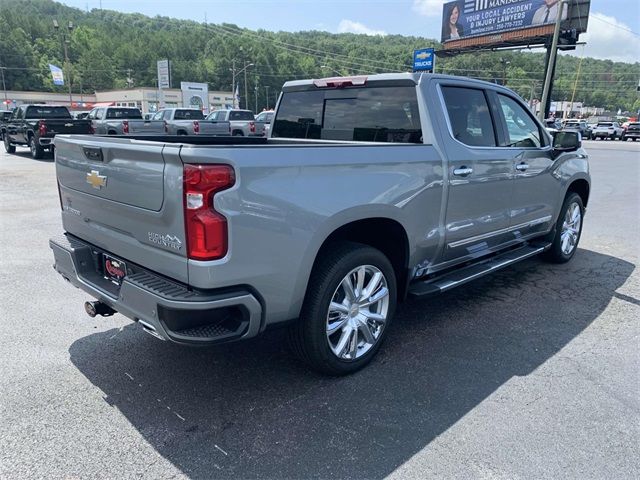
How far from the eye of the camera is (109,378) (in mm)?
3350

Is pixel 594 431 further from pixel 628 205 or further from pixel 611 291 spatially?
pixel 628 205

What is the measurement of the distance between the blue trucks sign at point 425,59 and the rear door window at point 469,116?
21.8 metres

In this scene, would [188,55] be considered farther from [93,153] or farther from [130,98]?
[93,153]

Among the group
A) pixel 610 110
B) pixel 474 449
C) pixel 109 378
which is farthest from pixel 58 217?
pixel 610 110

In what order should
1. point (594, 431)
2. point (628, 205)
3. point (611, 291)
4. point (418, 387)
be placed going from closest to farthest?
point (594, 431) → point (418, 387) → point (611, 291) → point (628, 205)

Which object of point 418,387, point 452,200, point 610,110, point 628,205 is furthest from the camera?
point 610,110

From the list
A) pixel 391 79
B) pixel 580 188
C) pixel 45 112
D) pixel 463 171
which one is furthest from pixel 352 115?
pixel 45 112

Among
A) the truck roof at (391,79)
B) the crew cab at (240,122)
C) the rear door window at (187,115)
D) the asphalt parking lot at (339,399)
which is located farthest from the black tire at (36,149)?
the truck roof at (391,79)

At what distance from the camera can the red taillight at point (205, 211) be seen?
248cm

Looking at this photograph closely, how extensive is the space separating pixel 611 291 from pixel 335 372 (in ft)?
11.6

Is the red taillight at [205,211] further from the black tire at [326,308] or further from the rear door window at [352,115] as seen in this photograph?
the rear door window at [352,115]

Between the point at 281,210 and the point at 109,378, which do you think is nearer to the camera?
the point at 281,210

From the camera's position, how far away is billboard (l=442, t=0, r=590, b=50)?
32444 mm

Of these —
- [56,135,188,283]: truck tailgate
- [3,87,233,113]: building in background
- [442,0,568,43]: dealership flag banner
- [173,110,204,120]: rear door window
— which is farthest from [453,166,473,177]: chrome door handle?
[3,87,233,113]: building in background
